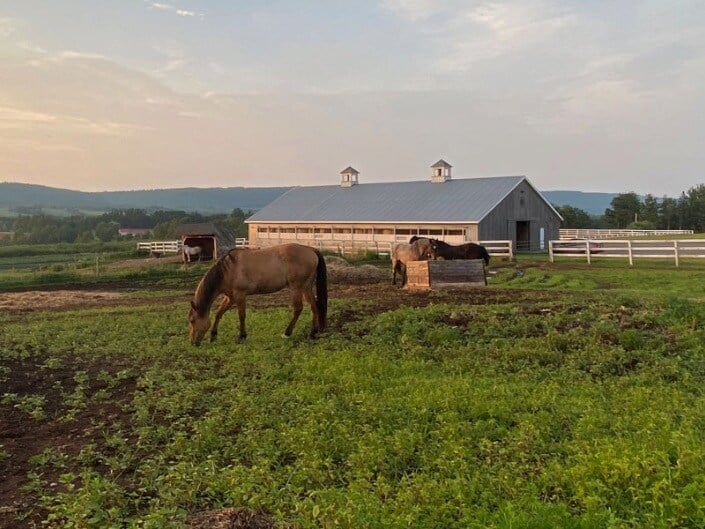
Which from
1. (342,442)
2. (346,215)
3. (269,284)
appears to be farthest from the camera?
(346,215)

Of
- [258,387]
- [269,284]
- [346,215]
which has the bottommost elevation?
[258,387]

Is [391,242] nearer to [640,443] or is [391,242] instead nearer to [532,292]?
[532,292]

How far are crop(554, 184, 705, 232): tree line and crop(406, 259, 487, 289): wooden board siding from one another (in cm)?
7209

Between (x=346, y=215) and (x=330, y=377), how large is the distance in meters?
36.7

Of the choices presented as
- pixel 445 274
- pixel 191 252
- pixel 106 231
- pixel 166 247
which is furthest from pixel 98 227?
pixel 445 274

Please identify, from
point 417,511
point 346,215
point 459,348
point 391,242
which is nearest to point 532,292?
point 459,348

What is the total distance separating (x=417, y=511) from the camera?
3.58 m

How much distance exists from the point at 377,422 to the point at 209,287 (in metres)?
5.69

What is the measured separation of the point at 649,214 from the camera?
93000 mm

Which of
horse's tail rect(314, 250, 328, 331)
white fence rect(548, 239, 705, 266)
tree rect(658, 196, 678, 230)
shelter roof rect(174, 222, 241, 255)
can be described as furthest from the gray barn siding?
tree rect(658, 196, 678, 230)

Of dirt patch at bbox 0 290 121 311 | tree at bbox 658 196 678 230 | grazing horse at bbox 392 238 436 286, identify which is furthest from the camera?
tree at bbox 658 196 678 230

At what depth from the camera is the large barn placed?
121ft

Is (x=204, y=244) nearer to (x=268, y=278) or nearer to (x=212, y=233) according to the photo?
(x=212, y=233)

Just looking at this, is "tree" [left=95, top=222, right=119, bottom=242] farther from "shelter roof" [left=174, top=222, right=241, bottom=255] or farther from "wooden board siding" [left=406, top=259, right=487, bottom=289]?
"wooden board siding" [left=406, top=259, right=487, bottom=289]
